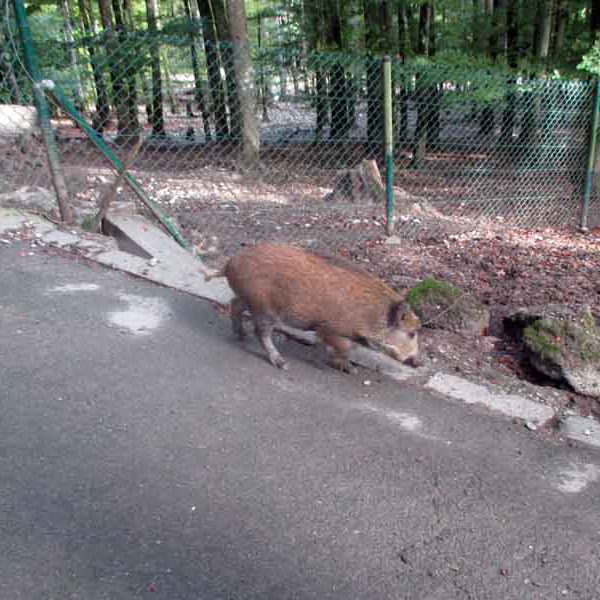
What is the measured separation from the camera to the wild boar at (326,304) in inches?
147

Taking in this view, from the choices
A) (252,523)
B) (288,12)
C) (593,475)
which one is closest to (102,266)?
(252,523)

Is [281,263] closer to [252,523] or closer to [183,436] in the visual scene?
[183,436]

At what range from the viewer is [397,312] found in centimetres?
371

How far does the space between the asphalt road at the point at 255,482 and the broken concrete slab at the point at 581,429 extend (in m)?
0.11

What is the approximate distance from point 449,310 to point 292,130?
276 inches

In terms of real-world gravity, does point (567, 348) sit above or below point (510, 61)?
below

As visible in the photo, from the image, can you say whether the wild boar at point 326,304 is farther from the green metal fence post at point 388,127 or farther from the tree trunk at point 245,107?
the tree trunk at point 245,107

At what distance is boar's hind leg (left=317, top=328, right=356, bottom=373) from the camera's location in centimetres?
374

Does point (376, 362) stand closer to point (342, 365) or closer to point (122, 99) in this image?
point (342, 365)

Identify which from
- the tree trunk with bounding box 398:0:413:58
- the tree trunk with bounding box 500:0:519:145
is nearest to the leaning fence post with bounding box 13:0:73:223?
the tree trunk with bounding box 500:0:519:145

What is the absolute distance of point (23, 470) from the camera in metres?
2.64

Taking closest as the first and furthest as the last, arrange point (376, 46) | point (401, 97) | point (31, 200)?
point (31, 200) → point (401, 97) → point (376, 46)

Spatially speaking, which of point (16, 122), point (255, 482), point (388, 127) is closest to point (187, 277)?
point (255, 482)

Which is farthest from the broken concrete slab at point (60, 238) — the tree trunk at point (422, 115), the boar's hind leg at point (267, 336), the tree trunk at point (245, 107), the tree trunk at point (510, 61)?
the tree trunk at point (510, 61)
